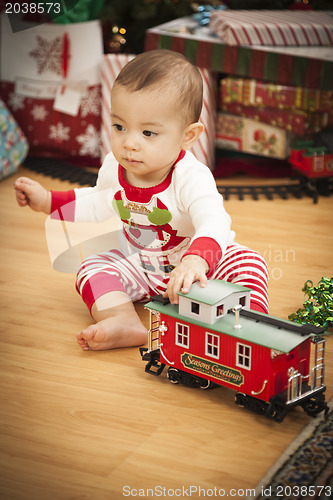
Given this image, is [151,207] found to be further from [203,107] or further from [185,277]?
[203,107]

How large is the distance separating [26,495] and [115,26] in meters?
1.75

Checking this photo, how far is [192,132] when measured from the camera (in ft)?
3.50

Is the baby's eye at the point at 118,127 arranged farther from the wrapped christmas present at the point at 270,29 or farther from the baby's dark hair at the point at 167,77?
the wrapped christmas present at the point at 270,29

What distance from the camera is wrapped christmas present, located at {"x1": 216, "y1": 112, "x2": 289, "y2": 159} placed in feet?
6.55

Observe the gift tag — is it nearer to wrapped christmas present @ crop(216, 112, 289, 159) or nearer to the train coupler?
wrapped christmas present @ crop(216, 112, 289, 159)

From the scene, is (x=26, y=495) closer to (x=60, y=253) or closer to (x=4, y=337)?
(x=4, y=337)

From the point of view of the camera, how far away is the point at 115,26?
217cm

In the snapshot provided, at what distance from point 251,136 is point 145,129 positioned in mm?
1071

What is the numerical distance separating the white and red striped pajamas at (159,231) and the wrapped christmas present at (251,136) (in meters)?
0.91

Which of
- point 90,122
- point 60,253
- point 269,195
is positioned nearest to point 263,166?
point 269,195

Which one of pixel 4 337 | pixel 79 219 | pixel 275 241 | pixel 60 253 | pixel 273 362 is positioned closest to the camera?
pixel 273 362

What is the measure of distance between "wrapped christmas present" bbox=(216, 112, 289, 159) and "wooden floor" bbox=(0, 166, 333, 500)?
2.43 feet

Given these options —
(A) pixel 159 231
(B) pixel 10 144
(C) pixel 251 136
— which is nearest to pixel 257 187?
(C) pixel 251 136

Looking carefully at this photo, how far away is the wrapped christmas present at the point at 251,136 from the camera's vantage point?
1996mm
